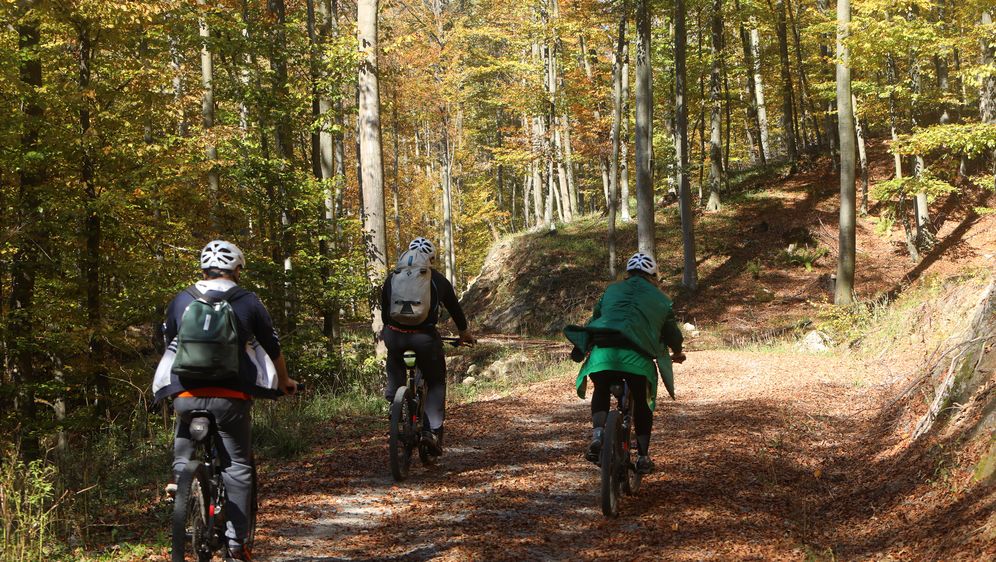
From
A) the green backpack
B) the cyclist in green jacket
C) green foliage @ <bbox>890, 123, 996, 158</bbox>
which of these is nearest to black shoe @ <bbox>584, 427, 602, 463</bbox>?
the cyclist in green jacket

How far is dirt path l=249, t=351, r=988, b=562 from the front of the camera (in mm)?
5305

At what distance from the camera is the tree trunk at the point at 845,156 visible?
18.0 m

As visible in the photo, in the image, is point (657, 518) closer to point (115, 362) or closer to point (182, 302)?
point (182, 302)

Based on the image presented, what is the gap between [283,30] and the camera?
14.4 meters

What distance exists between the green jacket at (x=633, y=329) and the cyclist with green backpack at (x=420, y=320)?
4.59 ft

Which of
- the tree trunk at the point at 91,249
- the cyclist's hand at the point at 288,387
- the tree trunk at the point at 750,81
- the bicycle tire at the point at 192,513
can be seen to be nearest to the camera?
the bicycle tire at the point at 192,513

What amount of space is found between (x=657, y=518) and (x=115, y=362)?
1009cm

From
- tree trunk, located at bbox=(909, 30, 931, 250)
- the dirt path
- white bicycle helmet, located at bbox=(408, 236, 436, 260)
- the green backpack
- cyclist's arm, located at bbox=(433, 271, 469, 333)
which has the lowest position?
the dirt path

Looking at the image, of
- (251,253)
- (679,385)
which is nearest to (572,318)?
(679,385)

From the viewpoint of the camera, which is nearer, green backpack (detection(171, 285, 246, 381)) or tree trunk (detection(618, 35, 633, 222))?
green backpack (detection(171, 285, 246, 381))

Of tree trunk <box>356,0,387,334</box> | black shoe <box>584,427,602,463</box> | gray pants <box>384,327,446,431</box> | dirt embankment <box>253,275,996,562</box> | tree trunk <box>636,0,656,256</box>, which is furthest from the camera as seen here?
tree trunk <box>636,0,656,256</box>

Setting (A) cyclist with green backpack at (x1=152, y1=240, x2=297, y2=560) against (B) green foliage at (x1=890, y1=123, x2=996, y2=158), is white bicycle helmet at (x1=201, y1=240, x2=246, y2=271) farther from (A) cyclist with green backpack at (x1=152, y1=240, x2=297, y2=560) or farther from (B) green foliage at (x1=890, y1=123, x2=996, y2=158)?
(B) green foliage at (x1=890, y1=123, x2=996, y2=158)

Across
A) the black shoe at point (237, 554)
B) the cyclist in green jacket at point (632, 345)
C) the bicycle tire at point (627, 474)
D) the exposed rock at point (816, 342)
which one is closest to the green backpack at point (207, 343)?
the black shoe at point (237, 554)

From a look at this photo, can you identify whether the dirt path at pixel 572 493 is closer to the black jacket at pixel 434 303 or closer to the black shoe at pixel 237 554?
the black shoe at pixel 237 554
